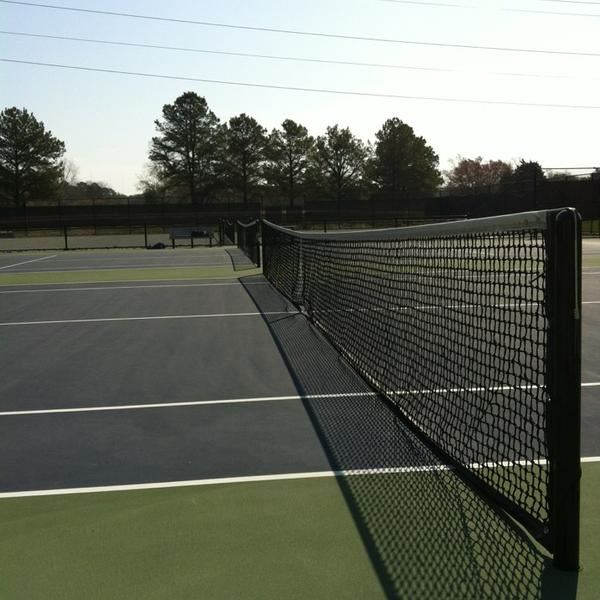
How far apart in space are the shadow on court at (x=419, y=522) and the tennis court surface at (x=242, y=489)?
0.01 meters

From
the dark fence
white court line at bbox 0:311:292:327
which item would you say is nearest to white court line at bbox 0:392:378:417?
white court line at bbox 0:311:292:327

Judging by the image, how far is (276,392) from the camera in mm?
6023

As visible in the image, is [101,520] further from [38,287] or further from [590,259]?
[590,259]

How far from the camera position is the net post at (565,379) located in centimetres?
278

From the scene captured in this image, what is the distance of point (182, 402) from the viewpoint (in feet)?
18.9

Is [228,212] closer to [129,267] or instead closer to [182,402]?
[129,267]

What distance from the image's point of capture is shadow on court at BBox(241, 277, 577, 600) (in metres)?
2.80

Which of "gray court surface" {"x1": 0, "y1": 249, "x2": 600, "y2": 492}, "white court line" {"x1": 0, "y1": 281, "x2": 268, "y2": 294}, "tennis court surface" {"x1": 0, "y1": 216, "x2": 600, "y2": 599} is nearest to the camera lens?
"tennis court surface" {"x1": 0, "y1": 216, "x2": 600, "y2": 599}

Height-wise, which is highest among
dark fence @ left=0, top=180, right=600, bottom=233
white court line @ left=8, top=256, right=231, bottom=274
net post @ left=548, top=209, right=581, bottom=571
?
dark fence @ left=0, top=180, right=600, bottom=233

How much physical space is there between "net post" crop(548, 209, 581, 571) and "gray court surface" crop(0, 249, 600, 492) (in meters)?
1.50

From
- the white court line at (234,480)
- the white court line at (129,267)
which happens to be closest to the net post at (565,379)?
the white court line at (234,480)

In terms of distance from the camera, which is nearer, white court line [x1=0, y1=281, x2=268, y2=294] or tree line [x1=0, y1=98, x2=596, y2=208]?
white court line [x1=0, y1=281, x2=268, y2=294]

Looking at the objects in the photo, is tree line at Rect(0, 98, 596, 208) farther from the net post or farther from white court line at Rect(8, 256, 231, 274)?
the net post

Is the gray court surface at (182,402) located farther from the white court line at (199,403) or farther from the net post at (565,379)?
the net post at (565,379)
